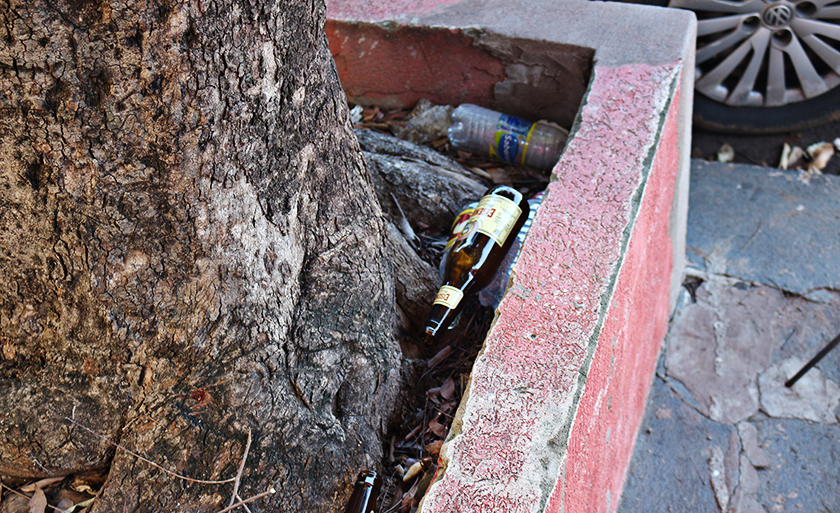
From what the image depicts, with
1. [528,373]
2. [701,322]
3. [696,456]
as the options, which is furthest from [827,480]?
[528,373]

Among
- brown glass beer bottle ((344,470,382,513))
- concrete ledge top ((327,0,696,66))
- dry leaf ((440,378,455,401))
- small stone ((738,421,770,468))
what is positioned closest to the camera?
brown glass beer bottle ((344,470,382,513))

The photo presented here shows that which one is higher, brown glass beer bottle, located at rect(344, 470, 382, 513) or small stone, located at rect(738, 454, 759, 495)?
brown glass beer bottle, located at rect(344, 470, 382, 513)

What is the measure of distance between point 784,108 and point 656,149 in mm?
2276

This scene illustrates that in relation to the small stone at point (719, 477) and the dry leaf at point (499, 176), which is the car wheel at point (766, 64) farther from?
the small stone at point (719, 477)

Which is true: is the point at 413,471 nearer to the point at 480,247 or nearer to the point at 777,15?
the point at 480,247

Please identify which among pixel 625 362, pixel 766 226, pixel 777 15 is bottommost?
pixel 766 226

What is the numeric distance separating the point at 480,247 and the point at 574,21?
3.61ft

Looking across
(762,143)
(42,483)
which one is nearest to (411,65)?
(42,483)

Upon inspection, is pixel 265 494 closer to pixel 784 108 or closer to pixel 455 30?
pixel 455 30

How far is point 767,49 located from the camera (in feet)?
11.1

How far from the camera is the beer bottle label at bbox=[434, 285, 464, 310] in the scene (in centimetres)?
176

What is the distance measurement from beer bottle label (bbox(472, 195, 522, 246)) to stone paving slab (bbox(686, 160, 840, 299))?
1.69 m

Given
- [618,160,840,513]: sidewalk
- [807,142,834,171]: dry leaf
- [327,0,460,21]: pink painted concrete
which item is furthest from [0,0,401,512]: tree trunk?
[807,142,834,171]: dry leaf

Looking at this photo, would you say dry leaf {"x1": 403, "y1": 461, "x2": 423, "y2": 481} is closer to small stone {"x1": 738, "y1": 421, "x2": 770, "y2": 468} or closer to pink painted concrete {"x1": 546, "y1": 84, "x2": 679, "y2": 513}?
pink painted concrete {"x1": 546, "y1": 84, "x2": 679, "y2": 513}
